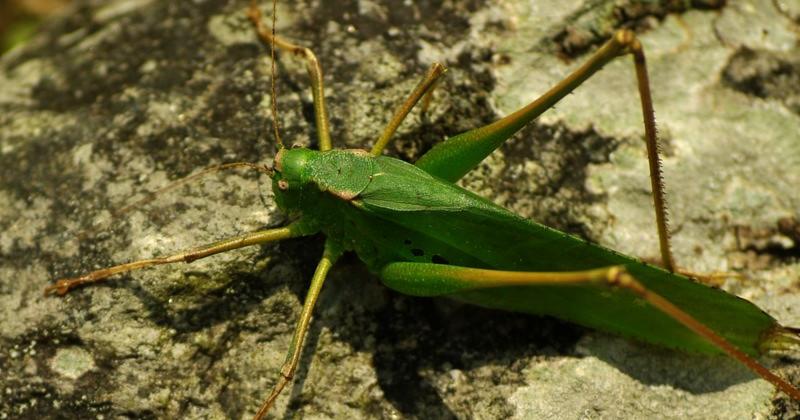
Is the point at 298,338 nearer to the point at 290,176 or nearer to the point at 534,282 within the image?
the point at 290,176

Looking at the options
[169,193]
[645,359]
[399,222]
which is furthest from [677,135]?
[169,193]

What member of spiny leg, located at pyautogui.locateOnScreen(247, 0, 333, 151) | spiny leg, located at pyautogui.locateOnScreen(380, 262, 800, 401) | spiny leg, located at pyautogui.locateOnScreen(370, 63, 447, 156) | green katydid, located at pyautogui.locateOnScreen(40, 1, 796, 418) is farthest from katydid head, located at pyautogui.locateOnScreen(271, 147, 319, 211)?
spiny leg, located at pyautogui.locateOnScreen(380, 262, 800, 401)

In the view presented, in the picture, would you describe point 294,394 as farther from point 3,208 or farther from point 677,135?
point 677,135

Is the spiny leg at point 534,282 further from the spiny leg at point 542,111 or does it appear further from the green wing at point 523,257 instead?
the spiny leg at point 542,111

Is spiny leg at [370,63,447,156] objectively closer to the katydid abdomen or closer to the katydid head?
the katydid abdomen

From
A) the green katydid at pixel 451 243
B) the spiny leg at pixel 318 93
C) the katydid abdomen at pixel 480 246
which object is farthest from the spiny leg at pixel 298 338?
the spiny leg at pixel 318 93

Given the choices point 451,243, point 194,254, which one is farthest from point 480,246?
point 194,254
